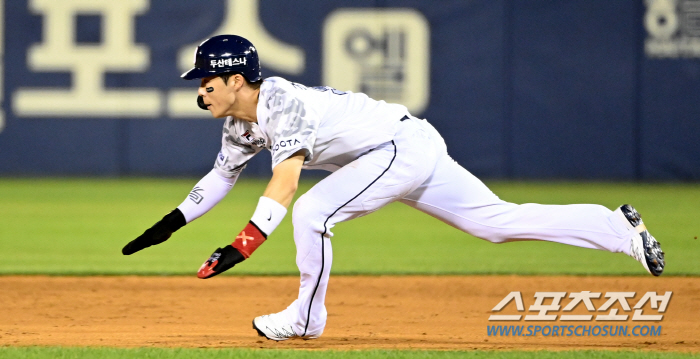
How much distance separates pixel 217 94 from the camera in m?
3.96

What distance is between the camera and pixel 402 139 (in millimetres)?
4199

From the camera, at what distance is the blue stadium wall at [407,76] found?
532 inches

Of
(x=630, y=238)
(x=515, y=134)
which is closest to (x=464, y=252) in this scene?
(x=630, y=238)

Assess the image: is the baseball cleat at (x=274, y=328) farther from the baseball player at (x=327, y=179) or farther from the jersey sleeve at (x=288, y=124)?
the jersey sleeve at (x=288, y=124)

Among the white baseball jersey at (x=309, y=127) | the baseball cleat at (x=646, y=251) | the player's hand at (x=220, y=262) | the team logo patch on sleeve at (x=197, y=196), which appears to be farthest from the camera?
the team logo patch on sleeve at (x=197, y=196)

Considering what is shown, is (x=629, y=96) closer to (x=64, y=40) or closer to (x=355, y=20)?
(x=355, y=20)

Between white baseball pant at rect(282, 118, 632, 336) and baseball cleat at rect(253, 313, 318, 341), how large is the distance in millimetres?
39

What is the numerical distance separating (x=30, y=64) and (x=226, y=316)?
9.77 m

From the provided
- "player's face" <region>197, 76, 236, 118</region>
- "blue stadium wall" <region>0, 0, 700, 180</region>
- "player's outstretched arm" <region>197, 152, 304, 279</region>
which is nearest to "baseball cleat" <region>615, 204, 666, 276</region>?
"player's outstretched arm" <region>197, 152, 304, 279</region>

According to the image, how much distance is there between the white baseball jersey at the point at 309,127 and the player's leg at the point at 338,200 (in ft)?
0.30

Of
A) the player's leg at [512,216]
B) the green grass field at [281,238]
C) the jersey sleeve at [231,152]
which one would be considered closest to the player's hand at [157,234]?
the jersey sleeve at [231,152]

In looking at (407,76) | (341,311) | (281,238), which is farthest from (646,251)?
(407,76)

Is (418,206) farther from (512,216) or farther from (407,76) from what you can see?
(407,76)

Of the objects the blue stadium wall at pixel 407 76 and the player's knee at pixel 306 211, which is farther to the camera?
the blue stadium wall at pixel 407 76
